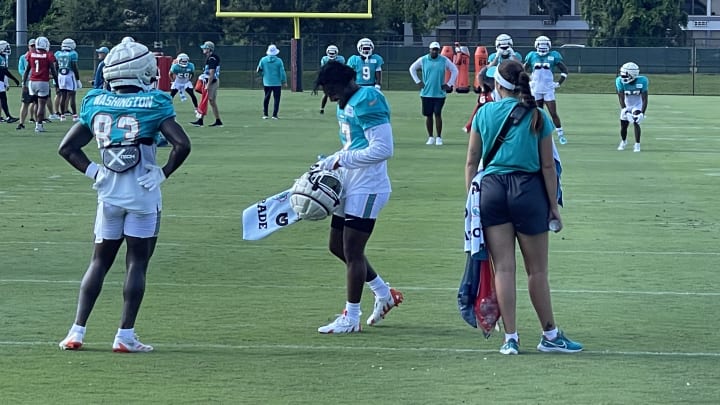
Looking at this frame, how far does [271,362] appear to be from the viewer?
25.8ft

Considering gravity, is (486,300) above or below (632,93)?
below

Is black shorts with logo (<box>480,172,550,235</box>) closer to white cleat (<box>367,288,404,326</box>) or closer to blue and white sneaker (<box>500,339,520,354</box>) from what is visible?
blue and white sneaker (<box>500,339,520,354</box>)

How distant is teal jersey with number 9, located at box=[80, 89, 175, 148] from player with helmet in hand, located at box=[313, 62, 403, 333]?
1190mm

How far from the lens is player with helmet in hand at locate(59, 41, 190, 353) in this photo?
25.6 ft

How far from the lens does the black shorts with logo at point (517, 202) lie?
7758mm

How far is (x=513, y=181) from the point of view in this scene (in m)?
7.80

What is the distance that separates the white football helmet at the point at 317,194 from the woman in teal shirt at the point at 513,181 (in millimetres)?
1004

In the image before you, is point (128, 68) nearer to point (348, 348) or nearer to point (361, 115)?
point (361, 115)

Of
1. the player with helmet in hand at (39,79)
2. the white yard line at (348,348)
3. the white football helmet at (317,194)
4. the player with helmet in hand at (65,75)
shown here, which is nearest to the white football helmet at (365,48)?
the player with helmet in hand at (65,75)

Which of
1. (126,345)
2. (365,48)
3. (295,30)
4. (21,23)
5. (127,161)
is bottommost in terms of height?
(126,345)

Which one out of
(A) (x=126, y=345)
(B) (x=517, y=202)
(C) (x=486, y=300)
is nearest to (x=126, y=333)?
(A) (x=126, y=345)

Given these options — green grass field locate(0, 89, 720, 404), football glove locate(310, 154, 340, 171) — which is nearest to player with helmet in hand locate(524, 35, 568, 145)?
green grass field locate(0, 89, 720, 404)

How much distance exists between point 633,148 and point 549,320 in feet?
55.2

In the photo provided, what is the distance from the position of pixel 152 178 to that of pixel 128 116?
39cm
